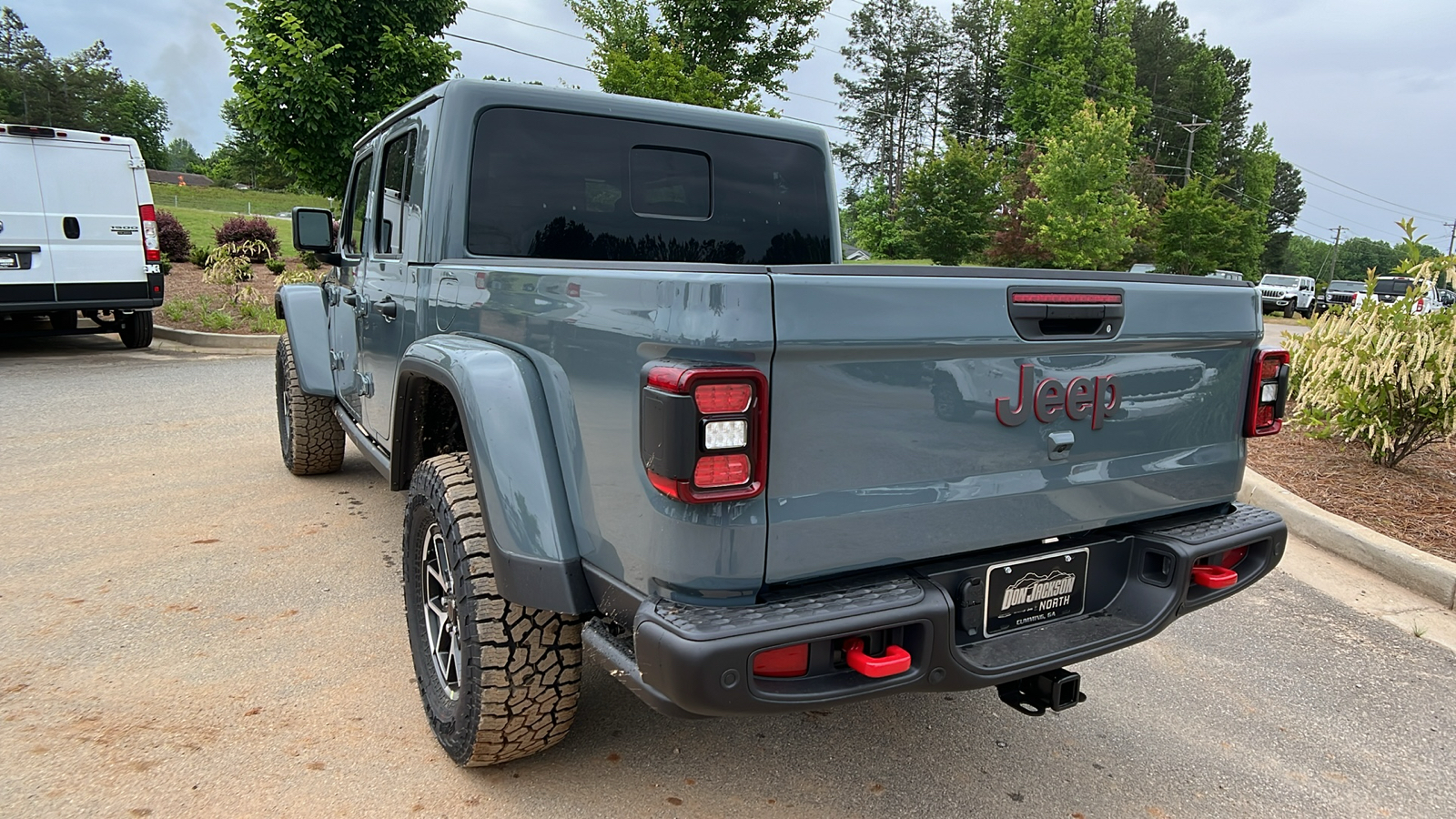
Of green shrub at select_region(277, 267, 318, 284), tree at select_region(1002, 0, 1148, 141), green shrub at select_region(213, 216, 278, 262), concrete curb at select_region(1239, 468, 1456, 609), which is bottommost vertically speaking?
concrete curb at select_region(1239, 468, 1456, 609)

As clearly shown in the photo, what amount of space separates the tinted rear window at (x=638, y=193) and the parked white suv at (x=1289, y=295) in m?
35.0

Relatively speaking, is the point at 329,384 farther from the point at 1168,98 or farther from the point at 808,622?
the point at 1168,98

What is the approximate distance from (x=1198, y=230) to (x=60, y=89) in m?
90.5

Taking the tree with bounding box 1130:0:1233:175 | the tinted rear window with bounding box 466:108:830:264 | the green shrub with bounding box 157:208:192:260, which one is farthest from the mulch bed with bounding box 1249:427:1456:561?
the tree with bounding box 1130:0:1233:175

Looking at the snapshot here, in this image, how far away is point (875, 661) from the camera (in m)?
1.84

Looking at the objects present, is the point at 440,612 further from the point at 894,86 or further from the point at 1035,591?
the point at 894,86

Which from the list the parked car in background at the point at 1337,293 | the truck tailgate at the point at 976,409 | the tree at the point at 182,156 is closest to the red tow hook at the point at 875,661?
the truck tailgate at the point at 976,409

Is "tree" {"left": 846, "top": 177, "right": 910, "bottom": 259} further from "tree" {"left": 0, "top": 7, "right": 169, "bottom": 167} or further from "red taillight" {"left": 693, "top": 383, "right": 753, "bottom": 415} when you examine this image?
"tree" {"left": 0, "top": 7, "right": 169, "bottom": 167}

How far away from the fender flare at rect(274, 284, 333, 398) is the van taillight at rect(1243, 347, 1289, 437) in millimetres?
4337

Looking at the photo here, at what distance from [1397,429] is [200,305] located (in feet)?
47.6

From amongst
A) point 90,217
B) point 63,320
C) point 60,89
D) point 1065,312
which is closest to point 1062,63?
point 63,320

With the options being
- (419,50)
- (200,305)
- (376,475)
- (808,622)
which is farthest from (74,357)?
(808,622)

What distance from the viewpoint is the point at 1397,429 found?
570 cm

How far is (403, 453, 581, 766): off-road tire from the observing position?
7.30 ft
